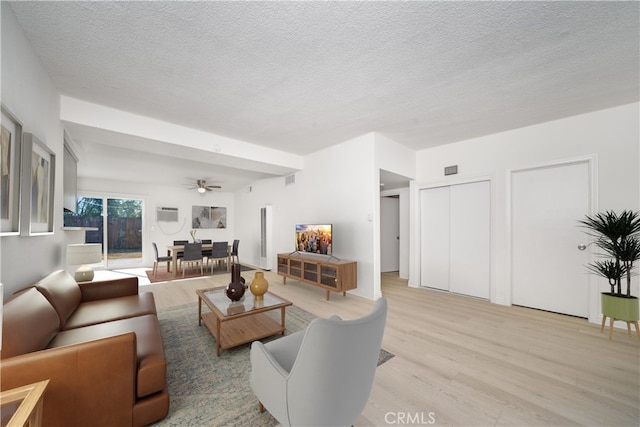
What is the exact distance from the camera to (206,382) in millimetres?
1903

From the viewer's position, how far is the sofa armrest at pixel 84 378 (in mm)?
1184

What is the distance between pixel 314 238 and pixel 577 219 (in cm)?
381

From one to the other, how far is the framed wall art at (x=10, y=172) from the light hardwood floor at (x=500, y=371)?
6.92 feet

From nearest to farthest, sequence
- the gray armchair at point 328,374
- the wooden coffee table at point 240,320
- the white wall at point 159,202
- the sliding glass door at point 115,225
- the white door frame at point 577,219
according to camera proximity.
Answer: the gray armchair at point 328,374, the wooden coffee table at point 240,320, the white door frame at point 577,219, the sliding glass door at point 115,225, the white wall at point 159,202

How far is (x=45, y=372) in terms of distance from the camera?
3.95ft

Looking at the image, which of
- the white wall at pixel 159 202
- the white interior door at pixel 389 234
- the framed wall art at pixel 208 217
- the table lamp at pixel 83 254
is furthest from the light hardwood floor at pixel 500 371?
the framed wall art at pixel 208 217

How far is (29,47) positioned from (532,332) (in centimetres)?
559

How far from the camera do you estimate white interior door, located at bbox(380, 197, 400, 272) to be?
253 inches

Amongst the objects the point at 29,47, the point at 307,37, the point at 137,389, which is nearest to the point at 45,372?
the point at 137,389

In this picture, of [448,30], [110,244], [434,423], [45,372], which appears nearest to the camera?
[45,372]

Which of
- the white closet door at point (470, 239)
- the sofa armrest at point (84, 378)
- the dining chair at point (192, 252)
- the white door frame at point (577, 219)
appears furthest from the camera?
the dining chair at point (192, 252)

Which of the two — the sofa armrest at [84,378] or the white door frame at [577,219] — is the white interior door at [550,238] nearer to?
the white door frame at [577,219]

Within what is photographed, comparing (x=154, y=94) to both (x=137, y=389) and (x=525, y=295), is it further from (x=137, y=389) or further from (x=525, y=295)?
(x=525, y=295)

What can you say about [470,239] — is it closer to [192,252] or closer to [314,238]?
[314,238]
